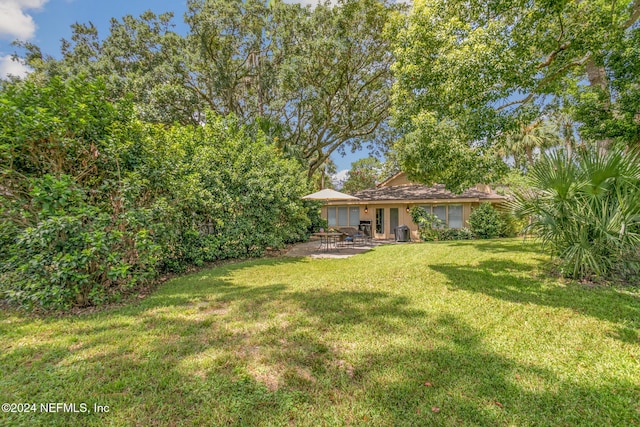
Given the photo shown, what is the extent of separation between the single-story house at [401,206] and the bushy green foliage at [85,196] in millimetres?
10564

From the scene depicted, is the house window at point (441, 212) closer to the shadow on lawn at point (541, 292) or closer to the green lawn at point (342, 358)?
the shadow on lawn at point (541, 292)

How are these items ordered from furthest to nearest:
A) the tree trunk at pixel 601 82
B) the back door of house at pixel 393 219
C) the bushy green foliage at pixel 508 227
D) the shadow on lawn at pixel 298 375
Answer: the back door of house at pixel 393 219
the bushy green foliage at pixel 508 227
the tree trunk at pixel 601 82
the shadow on lawn at pixel 298 375

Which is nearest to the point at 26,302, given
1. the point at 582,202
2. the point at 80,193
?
the point at 80,193

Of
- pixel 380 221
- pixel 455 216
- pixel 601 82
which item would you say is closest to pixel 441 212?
pixel 455 216

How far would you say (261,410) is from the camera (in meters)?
2.47

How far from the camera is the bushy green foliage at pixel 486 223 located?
14.7 metres

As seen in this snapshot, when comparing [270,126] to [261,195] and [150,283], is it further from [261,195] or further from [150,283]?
[150,283]

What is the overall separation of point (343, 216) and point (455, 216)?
24.5 feet

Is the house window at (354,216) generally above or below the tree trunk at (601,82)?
below

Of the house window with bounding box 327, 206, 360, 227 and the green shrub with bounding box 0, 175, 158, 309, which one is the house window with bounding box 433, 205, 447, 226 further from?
the green shrub with bounding box 0, 175, 158, 309

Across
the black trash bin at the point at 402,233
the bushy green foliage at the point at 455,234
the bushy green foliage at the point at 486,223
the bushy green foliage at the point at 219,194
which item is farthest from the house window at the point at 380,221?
the bushy green foliage at the point at 219,194

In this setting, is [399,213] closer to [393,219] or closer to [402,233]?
[393,219]

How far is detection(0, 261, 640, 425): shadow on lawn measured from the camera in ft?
7.93

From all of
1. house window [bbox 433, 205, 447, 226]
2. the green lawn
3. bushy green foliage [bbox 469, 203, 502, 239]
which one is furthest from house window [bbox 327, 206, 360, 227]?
the green lawn
